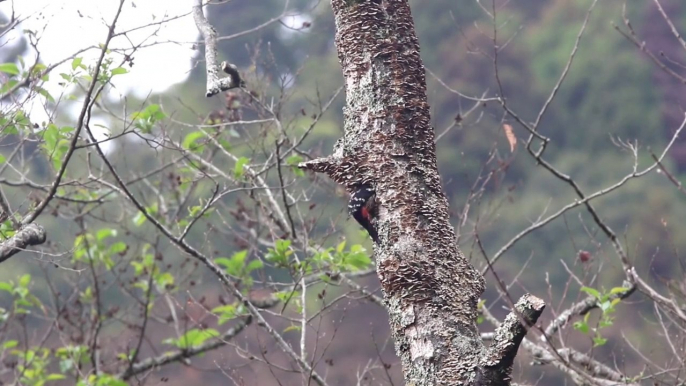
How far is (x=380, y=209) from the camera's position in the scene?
2.03 m

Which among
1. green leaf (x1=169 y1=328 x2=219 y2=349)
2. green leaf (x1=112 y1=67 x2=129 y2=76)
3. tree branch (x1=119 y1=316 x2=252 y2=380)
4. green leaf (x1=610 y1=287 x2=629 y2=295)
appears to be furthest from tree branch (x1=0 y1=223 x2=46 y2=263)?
green leaf (x1=610 y1=287 x2=629 y2=295)

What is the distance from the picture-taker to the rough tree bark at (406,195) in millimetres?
1881

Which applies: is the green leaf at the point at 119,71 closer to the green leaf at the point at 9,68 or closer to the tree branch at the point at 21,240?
the green leaf at the point at 9,68

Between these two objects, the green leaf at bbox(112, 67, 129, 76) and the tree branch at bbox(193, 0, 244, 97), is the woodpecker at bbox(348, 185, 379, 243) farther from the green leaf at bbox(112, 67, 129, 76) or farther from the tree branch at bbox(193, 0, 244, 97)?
the green leaf at bbox(112, 67, 129, 76)

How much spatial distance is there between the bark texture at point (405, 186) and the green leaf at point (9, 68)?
4.58 ft

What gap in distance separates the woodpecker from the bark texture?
0.08 feet

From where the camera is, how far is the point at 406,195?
2012 millimetres

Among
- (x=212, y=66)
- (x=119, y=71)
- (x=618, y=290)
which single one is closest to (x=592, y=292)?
(x=618, y=290)

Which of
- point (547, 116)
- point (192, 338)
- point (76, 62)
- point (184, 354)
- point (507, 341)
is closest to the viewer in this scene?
point (507, 341)

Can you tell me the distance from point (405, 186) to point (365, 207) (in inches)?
4.8

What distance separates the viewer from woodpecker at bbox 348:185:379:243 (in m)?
2.03

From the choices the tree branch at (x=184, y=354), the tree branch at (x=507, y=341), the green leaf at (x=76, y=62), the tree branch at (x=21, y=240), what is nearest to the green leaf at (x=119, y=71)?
the green leaf at (x=76, y=62)

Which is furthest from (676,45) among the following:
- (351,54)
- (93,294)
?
(351,54)

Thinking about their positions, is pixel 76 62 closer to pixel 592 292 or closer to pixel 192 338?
pixel 192 338
